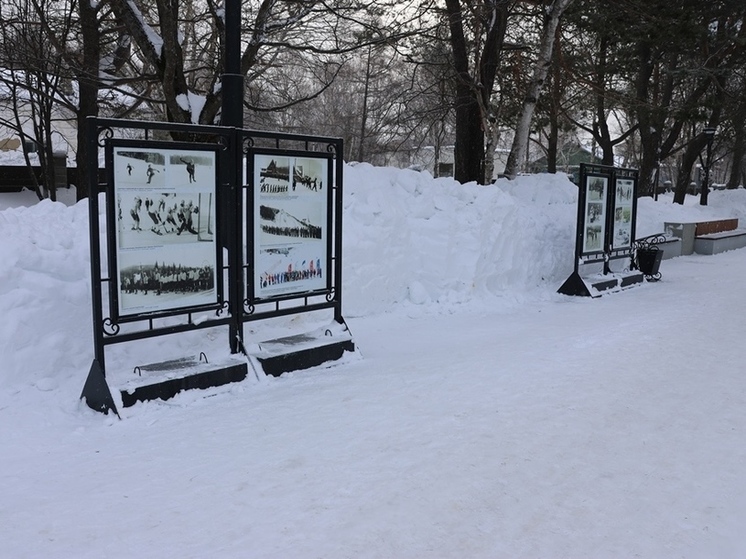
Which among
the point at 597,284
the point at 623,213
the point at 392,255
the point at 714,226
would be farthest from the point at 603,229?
the point at 714,226

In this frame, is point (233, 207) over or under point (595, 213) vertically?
over

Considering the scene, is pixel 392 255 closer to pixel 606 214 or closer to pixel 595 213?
pixel 595 213

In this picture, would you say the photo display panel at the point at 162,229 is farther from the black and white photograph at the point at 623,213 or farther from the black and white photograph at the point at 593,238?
the black and white photograph at the point at 623,213

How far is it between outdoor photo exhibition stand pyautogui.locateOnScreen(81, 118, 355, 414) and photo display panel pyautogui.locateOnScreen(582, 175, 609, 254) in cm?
619

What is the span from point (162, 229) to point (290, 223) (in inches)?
56.7

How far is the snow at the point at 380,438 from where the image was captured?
12.7 feet

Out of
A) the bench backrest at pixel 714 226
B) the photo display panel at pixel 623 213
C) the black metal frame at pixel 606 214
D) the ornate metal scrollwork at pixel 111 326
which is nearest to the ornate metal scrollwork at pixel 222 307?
the ornate metal scrollwork at pixel 111 326

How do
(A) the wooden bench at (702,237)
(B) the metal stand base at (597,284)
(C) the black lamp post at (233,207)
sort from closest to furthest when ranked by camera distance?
(C) the black lamp post at (233,207)
(B) the metal stand base at (597,284)
(A) the wooden bench at (702,237)

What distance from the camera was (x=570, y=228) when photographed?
44.2 ft

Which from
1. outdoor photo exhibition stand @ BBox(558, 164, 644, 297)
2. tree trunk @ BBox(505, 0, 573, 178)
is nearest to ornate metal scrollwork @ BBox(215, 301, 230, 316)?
outdoor photo exhibition stand @ BBox(558, 164, 644, 297)

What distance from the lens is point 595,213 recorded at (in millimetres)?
12586

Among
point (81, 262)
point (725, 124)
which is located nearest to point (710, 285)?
point (81, 262)

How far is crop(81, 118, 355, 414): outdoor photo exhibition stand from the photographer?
18.2 feet

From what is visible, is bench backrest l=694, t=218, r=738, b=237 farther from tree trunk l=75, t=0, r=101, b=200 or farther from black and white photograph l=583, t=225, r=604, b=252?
tree trunk l=75, t=0, r=101, b=200
